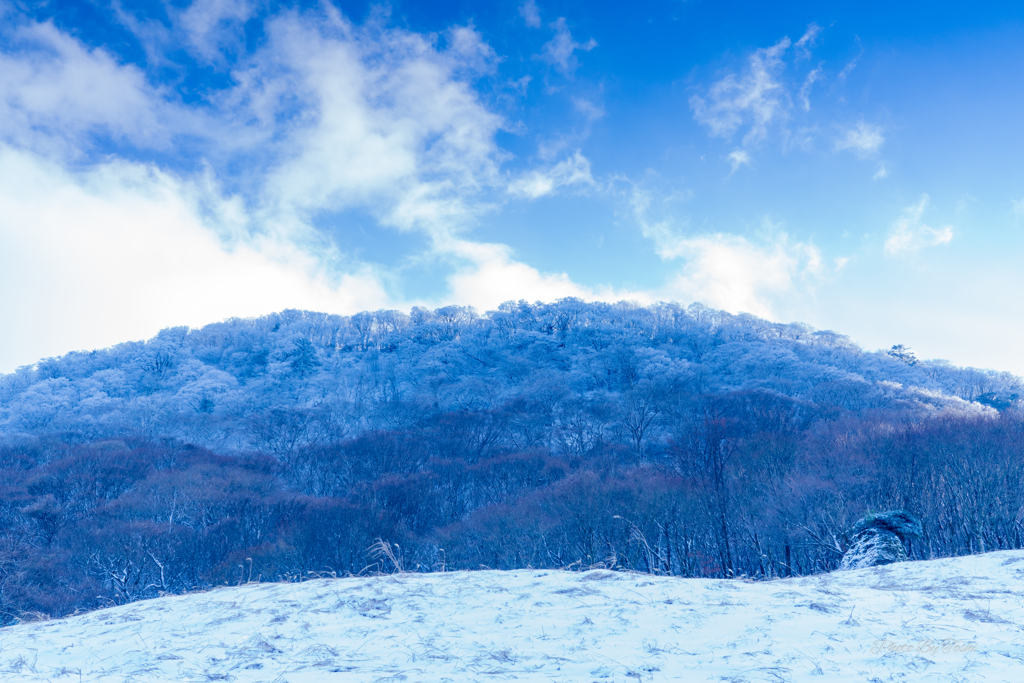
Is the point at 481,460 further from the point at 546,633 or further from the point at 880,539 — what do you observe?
the point at 546,633

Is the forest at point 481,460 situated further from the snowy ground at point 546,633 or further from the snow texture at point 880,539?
the snow texture at point 880,539

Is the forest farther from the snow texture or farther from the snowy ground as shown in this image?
the snow texture

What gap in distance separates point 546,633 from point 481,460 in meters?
46.3

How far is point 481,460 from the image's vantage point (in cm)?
5119

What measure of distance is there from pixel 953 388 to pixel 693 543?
8259cm

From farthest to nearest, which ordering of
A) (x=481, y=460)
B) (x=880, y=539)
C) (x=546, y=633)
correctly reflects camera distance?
(x=481, y=460), (x=880, y=539), (x=546, y=633)

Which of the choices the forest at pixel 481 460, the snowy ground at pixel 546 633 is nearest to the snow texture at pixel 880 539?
the forest at pixel 481 460

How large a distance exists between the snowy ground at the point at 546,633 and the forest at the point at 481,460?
179 centimetres

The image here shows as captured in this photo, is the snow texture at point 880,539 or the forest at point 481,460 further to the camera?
the forest at point 481,460

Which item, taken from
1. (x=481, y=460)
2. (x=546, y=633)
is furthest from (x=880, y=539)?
(x=481, y=460)

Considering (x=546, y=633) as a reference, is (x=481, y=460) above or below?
below

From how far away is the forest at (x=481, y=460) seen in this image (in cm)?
2780

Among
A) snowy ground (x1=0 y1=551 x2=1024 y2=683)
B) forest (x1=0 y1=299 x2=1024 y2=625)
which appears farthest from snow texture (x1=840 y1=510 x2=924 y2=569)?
snowy ground (x1=0 y1=551 x2=1024 y2=683)

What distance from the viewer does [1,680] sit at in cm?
472
